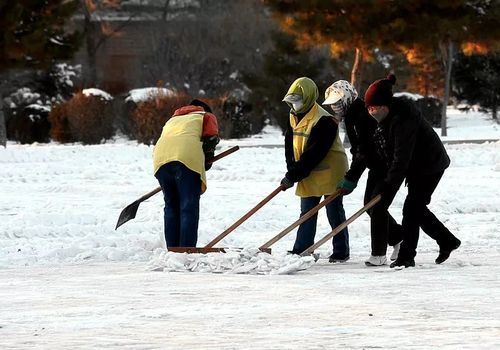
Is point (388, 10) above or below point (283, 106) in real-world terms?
above

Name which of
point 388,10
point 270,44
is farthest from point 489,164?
point 270,44

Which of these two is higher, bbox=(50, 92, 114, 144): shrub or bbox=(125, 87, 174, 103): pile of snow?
bbox=(125, 87, 174, 103): pile of snow

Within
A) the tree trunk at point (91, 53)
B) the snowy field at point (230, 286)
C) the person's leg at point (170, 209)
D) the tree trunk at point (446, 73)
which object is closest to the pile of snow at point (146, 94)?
the tree trunk at point (446, 73)

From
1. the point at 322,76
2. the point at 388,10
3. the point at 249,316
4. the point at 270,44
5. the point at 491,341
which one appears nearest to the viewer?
A: the point at 491,341

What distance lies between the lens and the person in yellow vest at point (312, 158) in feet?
34.2

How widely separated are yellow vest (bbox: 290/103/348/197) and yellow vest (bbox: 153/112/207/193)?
749 millimetres

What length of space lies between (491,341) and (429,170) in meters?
3.52

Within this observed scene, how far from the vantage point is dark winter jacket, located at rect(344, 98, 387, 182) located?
405 inches

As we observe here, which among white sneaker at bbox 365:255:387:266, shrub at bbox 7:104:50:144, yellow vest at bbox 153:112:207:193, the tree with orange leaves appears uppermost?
the tree with orange leaves

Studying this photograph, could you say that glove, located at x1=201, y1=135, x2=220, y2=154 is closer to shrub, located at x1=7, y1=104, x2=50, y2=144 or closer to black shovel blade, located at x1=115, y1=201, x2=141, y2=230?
black shovel blade, located at x1=115, y1=201, x2=141, y2=230

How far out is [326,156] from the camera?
34.9 ft

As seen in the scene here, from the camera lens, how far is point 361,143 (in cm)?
1034

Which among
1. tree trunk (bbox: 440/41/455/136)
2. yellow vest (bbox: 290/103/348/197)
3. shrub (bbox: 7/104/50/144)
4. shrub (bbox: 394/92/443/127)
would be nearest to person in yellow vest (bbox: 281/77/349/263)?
yellow vest (bbox: 290/103/348/197)

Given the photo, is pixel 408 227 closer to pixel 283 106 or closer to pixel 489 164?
pixel 489 164
